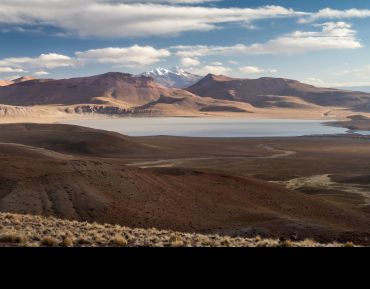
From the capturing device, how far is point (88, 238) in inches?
480

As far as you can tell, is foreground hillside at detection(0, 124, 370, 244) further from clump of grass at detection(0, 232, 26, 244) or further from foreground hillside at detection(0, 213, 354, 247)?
clump of grass at detection(0, 232, 26, 244)

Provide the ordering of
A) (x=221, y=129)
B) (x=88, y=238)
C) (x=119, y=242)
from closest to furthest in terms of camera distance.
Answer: (x=119, y=242)
(x=88, y=238)
(x=221, y=129)

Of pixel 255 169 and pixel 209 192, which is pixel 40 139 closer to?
pixel 255 169

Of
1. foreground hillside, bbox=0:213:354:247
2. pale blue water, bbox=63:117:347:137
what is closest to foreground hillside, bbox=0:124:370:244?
foreground hillside, bbox=0:213:354:247

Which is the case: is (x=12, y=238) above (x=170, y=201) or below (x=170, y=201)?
above

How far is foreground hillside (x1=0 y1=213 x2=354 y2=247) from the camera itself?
11.2 metres

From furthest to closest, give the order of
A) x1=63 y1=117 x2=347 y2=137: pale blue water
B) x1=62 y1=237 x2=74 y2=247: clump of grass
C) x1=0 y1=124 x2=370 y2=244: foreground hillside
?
x1=63 y1=117 x2=347 y2=137: pale blue water, x1=0 y1=124 x2=370 y2=244: foreground hillside, x1=62 y1=237 x2=74 y2=247: clump of grass

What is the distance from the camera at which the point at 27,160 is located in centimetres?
3294

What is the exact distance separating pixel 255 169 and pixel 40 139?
4206 cm

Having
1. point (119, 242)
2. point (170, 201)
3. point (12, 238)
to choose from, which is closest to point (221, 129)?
point (170, 201)

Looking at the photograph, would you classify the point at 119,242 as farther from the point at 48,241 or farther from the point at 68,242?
the point at 48,241

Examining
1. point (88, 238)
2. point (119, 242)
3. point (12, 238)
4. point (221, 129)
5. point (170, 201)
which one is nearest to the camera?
point (12, 238)
